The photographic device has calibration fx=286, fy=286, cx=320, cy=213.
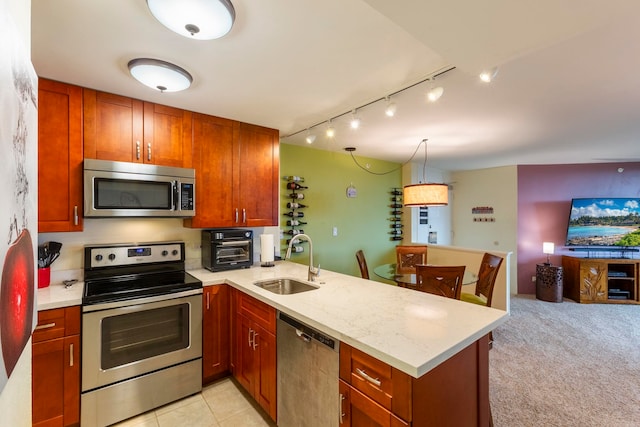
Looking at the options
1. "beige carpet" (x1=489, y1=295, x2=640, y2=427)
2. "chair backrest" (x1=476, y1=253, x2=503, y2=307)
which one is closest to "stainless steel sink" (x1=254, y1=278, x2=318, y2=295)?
"beige carpet" (x1=489, y1=295, x2=640, y2=427)

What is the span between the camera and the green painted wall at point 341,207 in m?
4.02

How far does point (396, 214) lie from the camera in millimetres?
5273

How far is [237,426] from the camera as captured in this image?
6.44ft

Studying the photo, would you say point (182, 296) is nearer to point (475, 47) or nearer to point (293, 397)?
point (293, 397)

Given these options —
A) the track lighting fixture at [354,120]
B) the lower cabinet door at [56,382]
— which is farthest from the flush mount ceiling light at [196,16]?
the lower cabinet door at [56,382]

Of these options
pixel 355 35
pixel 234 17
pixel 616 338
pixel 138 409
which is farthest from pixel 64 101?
pixel 616 338

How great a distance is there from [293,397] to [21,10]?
6.56 feet

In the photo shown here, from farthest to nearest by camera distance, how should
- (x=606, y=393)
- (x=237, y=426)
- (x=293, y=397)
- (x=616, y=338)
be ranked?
(x=616, y=338) → (x=606, y=393) → (x=237, y=426) → (x=293, y=397)

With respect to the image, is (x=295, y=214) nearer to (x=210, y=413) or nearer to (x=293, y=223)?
(x=293, y=223)

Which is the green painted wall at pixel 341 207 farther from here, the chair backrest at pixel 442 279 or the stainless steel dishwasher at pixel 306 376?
the stainless steel dishwasher at pixel 306 376

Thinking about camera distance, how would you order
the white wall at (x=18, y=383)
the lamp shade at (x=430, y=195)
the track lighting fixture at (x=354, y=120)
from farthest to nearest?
the lamp shade at (x=430, y=195) < the track lighting fixture at (x=354, y=120) < the white wall at (x=18, y=383)

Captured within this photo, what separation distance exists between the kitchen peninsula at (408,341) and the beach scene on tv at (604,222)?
4.94m

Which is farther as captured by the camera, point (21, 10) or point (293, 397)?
point (293, 397)

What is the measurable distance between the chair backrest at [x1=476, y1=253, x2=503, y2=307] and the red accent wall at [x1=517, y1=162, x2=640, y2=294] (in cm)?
276
